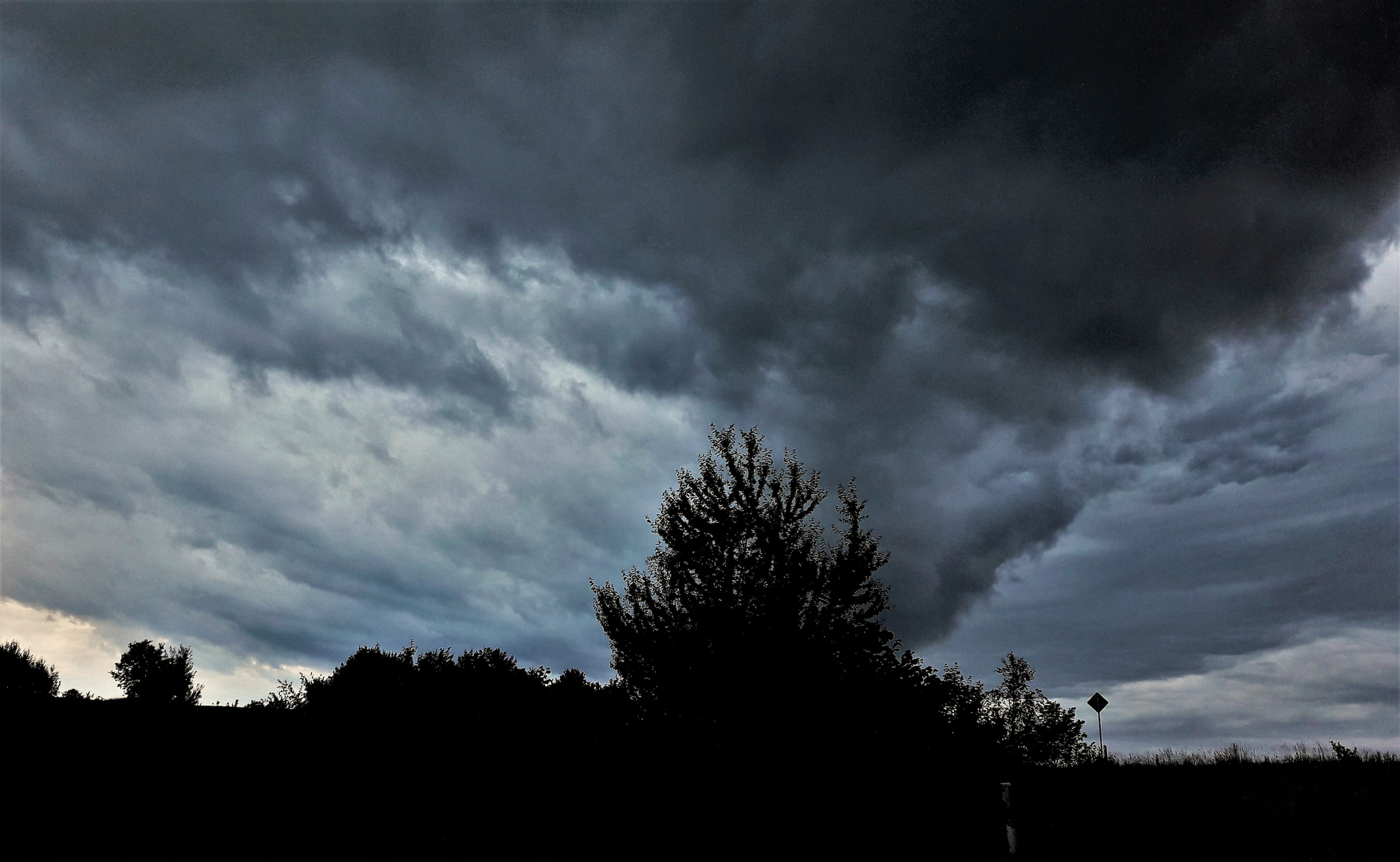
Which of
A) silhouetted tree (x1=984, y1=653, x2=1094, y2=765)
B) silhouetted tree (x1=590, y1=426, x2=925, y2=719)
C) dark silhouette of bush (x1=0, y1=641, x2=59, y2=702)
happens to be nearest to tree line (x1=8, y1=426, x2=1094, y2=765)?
silhouetted tree (x1=590, y1=426, x2=925, y2=719)

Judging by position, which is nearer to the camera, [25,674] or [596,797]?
[596,797]

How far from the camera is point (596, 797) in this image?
23.1 meters

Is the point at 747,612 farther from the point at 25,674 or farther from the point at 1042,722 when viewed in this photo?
the point at 25,674

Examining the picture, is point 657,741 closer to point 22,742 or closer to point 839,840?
point 839,840

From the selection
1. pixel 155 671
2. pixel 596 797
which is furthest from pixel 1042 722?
pixel 155 671

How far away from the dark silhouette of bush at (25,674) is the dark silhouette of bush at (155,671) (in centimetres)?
785

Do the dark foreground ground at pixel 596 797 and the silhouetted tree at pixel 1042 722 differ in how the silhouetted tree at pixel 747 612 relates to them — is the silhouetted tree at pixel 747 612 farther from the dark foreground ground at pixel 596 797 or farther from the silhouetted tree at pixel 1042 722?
the silhouetted tree at pixel 1042 722

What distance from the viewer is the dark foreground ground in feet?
31.3

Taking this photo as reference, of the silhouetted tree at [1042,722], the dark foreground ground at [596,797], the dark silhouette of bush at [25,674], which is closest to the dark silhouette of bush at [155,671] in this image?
the dark silhouette of bush at [25,674]

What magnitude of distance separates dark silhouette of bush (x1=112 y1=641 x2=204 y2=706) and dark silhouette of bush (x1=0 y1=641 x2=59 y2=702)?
785cm

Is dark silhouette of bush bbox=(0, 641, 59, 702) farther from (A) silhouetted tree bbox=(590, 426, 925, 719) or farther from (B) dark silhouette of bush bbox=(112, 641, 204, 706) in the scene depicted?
(A) silhouetted tree bbox=(590, 426, 925, 719)

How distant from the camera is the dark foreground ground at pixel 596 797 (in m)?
9.55

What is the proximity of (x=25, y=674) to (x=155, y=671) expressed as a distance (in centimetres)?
1195

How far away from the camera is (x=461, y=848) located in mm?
20234
